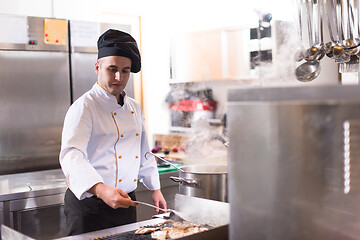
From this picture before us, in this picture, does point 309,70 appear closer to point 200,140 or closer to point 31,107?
point 200,140

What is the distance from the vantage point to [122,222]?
2096 mm

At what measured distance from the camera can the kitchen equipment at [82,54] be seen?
3.61 meters

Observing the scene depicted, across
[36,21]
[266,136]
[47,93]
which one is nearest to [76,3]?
[36,21]

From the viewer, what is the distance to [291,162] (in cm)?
75

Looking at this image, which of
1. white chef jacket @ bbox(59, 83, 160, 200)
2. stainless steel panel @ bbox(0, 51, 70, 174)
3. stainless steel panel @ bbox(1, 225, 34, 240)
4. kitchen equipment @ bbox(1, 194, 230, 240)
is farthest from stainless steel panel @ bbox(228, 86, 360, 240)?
stainless steel panel @ bbox(0, 51, 70, 174)

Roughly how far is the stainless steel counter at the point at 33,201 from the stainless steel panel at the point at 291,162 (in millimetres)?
1963

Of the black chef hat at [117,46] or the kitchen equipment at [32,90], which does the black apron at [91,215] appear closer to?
the black chef hat at [117,46]

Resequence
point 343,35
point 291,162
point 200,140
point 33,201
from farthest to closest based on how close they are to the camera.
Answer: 1. point 33,201
2. point 200,140
3. point 343,35
4. point 291,162

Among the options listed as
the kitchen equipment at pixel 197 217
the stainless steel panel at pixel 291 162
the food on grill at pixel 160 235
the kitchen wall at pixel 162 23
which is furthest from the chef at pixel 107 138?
the kitchen wall at pixel 162 23

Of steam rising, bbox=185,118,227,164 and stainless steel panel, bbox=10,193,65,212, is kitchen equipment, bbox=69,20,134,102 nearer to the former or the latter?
stainless steel panel, bbox=10,193,65,212

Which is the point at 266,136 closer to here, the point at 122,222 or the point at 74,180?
the point at 74,180

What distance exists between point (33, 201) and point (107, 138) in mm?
780

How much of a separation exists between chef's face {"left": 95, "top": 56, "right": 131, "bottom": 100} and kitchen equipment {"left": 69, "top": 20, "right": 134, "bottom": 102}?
60.9 inches

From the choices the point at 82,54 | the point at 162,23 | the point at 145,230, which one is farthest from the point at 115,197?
the point at 162,23
